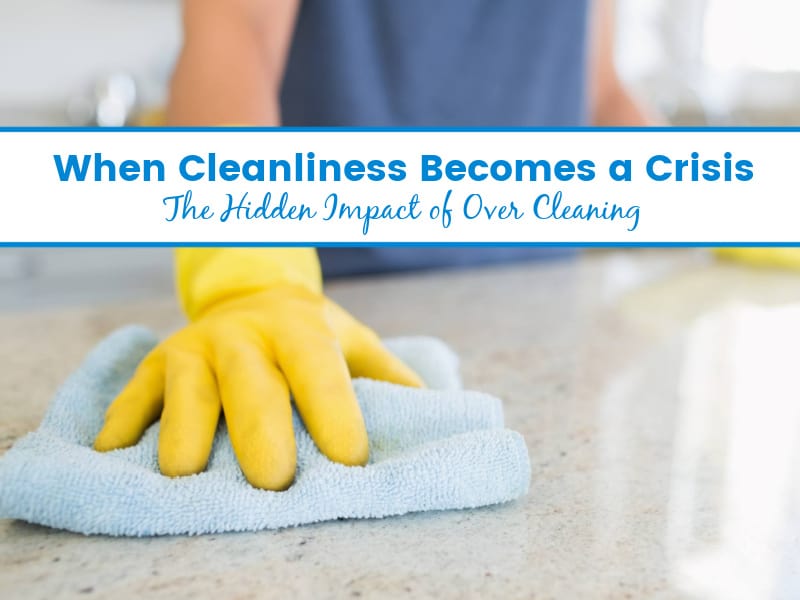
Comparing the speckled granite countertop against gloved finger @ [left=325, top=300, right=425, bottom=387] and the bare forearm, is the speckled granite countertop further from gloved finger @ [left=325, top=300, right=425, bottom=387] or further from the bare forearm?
the bare forearm

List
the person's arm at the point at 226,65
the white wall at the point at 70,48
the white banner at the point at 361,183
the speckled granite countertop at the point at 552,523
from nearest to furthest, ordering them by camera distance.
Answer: the speckled granite countertop at the point at 552,523
the white banner at the point at 361,183
the person's arm at the point at 226,65
the white wall at the point at 70,48

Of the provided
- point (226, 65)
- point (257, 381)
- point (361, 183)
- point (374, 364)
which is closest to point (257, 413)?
point (257, 381)

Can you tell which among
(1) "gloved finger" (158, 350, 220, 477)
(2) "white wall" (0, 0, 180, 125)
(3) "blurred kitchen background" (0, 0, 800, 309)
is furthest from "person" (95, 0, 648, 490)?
(2) "white wall" (0, 0, 180, 125)

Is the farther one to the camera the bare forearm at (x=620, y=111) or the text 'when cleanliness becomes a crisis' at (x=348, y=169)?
the bare forearm at (x=620, y=111)

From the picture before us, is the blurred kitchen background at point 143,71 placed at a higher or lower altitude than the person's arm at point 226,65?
higher

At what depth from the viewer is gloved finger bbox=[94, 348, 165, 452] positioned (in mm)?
516

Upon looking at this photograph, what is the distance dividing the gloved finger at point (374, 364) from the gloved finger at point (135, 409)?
143 millimetres

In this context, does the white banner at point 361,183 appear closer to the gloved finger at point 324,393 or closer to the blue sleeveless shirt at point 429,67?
the gloved finger at point 324,393

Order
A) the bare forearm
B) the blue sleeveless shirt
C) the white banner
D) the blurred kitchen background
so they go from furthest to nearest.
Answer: the blurred kitchen background → the bare forearm → the blue sleeveless shirt → the white banner

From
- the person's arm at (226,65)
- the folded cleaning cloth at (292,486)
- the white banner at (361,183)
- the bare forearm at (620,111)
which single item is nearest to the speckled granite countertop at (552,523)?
the folded cleaning cloth at (292,486)

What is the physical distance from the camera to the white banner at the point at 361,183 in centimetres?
68

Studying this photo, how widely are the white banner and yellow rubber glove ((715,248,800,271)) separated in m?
0.61

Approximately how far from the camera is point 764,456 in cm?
57

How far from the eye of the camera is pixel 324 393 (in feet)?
1.69
